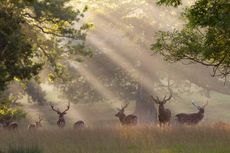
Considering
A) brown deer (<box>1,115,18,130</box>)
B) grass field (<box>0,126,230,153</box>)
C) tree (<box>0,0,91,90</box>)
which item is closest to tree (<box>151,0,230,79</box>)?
grass field (<box>0,126,230,153</box>)

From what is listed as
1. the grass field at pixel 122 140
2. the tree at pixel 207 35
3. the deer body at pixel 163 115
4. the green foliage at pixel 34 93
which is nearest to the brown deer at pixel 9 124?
the grass field at pixel 122 140

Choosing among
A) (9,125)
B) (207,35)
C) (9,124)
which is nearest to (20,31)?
(207,35)

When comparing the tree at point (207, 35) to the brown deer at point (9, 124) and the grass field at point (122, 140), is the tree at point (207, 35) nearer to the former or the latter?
the grass field at point (122, 140)

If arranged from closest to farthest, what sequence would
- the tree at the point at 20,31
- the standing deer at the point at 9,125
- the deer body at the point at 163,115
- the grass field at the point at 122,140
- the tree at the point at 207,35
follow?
the tree at the point at 207,35 → the tree at the point at 20,31 → the grass field at the point at 122,140 → the standing deer at the point at 9,125 → the deer body at the point at 163,115

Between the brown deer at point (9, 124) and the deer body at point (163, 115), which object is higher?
the deer body at point (163, 115)

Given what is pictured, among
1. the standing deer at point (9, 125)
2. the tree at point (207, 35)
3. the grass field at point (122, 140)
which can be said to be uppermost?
the tree at point (207, 35)

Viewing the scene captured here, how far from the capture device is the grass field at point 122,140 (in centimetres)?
1841

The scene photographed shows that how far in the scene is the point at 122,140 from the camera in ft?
66.3

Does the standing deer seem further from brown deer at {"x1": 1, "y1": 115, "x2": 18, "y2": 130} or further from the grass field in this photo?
the grass field

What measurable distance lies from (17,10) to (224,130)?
10012mm

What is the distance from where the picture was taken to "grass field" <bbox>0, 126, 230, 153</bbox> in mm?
18406

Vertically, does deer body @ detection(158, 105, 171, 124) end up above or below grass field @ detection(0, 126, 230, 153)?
above

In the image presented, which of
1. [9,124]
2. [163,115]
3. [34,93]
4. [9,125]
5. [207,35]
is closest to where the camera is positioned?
[207,35]

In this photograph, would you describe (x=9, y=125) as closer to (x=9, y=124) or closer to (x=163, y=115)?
(x=9, y=124)
